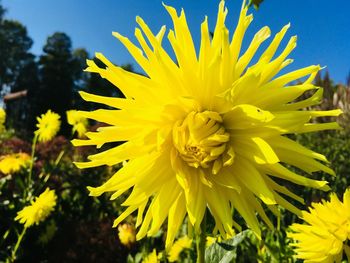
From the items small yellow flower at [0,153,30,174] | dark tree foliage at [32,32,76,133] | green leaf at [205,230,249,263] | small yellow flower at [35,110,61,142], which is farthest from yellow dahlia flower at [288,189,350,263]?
dark tree foliage at [32,32,76,133]

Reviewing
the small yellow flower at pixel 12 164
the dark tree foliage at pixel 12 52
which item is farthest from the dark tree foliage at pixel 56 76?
the small yellow flower at pixel 12 164

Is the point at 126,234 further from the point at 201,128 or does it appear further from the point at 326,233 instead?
the point at 201,128

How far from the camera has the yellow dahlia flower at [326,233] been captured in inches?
47.3

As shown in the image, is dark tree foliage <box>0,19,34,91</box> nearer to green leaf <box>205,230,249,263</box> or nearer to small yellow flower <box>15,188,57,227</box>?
Answer: small yellow flower <box>15,188,57,227</box>

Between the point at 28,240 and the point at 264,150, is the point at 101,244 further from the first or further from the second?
the point at 264,150

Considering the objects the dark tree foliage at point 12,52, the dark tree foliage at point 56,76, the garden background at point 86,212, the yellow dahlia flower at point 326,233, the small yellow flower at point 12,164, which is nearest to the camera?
the yellow dahlia flower at point 326,233

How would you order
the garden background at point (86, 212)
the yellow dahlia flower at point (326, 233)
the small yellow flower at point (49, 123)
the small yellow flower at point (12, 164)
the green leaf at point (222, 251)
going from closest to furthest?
1. the green leaf at point (222, 251)
2. the yellow dahlia flower at point (326, 233)
3. the garden background at point (86, 212)
4. the small yellow flower at point (12, 164)
5. the small yellow flower at point (49, 123)

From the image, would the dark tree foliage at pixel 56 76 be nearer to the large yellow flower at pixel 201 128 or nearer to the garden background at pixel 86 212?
the garden background at pixel 86 212

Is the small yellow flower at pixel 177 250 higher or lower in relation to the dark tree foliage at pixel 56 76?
lower

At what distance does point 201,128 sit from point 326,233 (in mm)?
561

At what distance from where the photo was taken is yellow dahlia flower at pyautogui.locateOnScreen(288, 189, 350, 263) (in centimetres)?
120

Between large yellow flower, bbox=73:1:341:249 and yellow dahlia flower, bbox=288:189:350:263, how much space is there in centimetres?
42

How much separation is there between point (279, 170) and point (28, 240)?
125 inches

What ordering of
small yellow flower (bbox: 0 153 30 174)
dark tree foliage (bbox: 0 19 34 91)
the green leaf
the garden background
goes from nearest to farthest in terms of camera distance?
the green leaf → the garden background → small yellow flower (bbox: 0 153 30 174) → dark tree foliage (bbox: 0 19 34 91)
